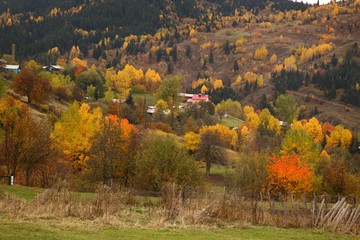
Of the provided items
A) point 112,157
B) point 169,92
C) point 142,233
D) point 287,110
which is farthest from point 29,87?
point 287,110

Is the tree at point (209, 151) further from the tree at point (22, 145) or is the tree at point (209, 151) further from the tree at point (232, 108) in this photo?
the tree at point (232, 108)

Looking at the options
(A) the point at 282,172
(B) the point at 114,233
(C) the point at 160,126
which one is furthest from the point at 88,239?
(C) the point at 160,126

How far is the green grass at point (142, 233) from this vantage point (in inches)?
626

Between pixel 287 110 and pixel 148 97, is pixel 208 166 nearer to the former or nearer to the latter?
pixel 148 97

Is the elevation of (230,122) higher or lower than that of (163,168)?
lower

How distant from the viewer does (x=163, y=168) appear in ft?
157

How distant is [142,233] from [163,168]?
29.1m

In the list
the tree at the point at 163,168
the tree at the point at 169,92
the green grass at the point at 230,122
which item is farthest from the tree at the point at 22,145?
the green grass at the point at 230,122

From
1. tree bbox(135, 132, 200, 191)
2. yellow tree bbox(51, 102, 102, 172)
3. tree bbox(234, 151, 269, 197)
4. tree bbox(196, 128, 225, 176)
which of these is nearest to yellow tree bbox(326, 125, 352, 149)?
tree bbox(196, 128, 225, 176)

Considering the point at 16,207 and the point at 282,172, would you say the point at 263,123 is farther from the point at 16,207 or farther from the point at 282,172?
the point at 16,207

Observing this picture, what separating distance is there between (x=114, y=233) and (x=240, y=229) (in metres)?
8.07

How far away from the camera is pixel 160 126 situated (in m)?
112

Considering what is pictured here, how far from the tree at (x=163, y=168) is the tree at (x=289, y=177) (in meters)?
19.0

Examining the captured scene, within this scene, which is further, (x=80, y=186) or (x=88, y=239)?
(x=80, y=186)
